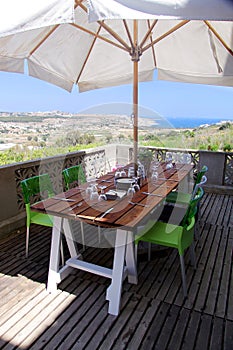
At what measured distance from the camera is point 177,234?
2246 mm

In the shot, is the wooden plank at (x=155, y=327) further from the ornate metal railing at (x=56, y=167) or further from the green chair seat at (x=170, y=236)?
the ornate metal railing at (x=56, y=167)

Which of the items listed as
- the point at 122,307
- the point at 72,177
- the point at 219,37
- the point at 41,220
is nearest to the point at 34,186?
the point at 41,220

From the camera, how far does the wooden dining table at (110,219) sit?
1845 mm

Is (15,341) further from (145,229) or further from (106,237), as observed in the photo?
(106,237)

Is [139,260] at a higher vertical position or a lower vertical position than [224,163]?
lower

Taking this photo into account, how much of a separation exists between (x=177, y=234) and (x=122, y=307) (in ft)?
2.55

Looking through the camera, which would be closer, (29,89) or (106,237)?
(106,237)

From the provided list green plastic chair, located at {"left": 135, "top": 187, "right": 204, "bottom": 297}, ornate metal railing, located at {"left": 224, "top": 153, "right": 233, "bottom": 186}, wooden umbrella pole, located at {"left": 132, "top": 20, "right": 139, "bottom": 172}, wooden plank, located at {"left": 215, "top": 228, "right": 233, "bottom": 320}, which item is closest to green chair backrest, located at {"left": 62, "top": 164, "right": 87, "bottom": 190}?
wooden umbrella pole, located at {"left": 132, "top": 20, "right": 139, "bottom": 172}

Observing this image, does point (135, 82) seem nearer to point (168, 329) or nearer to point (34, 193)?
point (34, 193)

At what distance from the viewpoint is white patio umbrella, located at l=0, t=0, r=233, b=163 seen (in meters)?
2.60

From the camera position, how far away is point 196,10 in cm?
125

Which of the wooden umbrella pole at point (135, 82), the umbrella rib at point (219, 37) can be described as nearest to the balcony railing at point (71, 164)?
the wooden umbrella pole at point (135, 82)

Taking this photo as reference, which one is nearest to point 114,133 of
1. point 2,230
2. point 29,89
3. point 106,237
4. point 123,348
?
point 106,237

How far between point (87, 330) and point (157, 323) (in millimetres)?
514
